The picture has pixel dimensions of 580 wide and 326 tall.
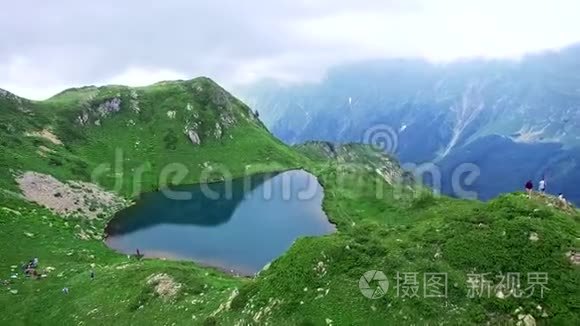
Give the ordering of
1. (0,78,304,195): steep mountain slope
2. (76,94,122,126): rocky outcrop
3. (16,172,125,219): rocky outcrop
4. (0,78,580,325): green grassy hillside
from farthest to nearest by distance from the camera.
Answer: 1. (76,94,122,126): rocky outcrop
2. (0,78,304,195): steep mountain slope
3. (16,172,125,219): rocky outcrop
4. (0,78,580,325): green grassy hillside

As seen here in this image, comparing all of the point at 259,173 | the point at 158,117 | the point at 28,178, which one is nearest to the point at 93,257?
the point at 28,178

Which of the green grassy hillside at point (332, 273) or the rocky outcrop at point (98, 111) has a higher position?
the rocky outcrop at point (98, 111)

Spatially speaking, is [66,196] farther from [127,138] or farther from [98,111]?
[98,111]

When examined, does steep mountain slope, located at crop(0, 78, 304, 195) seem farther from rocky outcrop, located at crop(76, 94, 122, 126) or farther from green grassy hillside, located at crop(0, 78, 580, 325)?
green grassy hillside, located at crop(0, 78, 580, 325)

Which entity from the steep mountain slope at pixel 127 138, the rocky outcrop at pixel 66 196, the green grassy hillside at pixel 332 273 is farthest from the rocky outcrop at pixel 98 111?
the green grassy hillside at pixel 332 273

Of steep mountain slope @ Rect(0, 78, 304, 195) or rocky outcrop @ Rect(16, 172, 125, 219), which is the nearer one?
rocky outcrop @ Rect(16, 172, 125, 219)

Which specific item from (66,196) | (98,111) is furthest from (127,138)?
(66,196)

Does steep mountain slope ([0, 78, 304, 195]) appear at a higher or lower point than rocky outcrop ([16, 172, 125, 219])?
higher

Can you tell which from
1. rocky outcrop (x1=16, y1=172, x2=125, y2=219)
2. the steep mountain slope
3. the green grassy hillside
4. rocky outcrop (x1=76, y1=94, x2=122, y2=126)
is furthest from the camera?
rocky outcrop (x1=76, y1=94, x2=122, y2=126)

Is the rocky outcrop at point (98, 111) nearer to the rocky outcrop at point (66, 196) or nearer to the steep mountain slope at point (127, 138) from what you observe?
the steep mountain slope at point (127, 138)

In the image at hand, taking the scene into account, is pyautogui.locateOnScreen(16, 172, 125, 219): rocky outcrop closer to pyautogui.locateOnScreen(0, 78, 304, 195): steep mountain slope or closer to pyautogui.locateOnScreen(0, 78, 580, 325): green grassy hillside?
pyautogui.locateOnScreen(0, 78, 580, 325): green grassy hillside

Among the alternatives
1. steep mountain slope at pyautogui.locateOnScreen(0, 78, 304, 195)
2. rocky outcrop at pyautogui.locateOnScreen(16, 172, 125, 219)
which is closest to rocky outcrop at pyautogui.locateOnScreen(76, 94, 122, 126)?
steep mountain slope at pyautogui.locateOnScreen(0, 78, 304, 195)

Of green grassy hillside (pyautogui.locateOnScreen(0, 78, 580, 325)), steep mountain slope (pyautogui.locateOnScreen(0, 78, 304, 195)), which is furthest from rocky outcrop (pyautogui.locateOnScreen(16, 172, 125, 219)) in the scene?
steep mountain slope (pyautogui.locateOnScreen(0, 78, 304, 195))
